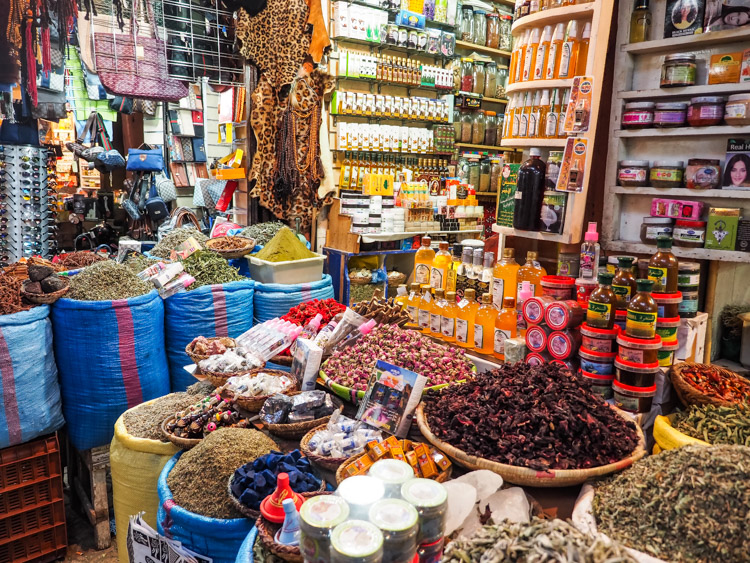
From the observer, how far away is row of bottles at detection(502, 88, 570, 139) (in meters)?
2.70

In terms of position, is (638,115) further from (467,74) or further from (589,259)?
(467,74)

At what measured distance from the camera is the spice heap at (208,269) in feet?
10.9

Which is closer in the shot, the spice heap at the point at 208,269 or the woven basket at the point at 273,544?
the woven basket at the point at 273,544

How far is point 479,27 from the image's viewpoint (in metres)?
6.61

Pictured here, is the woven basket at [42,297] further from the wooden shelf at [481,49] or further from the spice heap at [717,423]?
the wooden shelf at [481,49]

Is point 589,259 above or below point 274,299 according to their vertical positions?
above

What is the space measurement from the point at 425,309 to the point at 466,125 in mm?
4503

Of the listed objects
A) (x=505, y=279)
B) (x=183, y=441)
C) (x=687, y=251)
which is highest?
(x=687, y=251)

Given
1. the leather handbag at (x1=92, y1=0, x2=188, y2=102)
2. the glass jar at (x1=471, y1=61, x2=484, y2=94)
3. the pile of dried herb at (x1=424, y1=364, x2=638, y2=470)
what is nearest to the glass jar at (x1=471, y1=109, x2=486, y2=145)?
the glass jar at (x1=471, y1=61, x2=484, y2=94)

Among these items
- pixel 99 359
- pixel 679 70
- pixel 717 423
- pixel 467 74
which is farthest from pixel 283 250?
pixel 467 74

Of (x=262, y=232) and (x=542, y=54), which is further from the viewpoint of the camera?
(x=262, y=232)

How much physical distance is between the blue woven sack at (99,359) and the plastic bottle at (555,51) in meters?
2.30

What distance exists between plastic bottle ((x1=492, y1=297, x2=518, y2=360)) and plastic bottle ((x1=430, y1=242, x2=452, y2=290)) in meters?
0.46

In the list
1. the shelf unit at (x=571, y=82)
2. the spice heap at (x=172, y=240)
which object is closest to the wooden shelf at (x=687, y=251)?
the shelf unit at (x=571, y=82)
